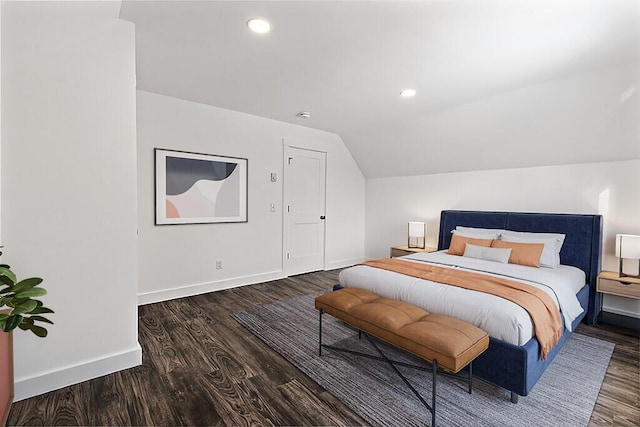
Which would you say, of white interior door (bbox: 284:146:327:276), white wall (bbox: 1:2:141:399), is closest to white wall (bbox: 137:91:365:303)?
white interior door (bbox: 284:146:327:276)

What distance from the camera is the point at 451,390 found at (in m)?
1.98

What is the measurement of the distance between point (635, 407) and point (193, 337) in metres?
3.15

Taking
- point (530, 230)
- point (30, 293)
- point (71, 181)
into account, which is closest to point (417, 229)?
point (530, 230)

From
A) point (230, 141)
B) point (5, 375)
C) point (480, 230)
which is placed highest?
point (230, 141)

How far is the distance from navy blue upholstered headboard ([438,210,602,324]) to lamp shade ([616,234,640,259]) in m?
0.25

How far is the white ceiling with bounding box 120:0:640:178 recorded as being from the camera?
1.97 m

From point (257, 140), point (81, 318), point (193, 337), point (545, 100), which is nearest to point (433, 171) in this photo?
point (545, 100)

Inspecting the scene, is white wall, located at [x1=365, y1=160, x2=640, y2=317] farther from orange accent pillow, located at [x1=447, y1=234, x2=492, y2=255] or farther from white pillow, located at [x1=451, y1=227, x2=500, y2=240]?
orange accent pillow, located at [x1=447, y1=234, x2=492, y2=255]

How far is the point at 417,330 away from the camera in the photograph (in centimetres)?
181

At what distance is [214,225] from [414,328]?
9.73ft

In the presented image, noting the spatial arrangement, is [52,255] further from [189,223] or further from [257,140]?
[257,140]

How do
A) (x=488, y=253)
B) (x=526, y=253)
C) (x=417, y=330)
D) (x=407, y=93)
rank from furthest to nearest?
(x=488, y=253) < (x=407, y=93) < (x=526, y=253) < (x=417, y=330)

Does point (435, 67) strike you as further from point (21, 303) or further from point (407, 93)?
point (21, 303)

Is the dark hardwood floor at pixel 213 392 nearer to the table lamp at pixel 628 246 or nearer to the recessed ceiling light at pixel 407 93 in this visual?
the table lamp at pixel 628 246
